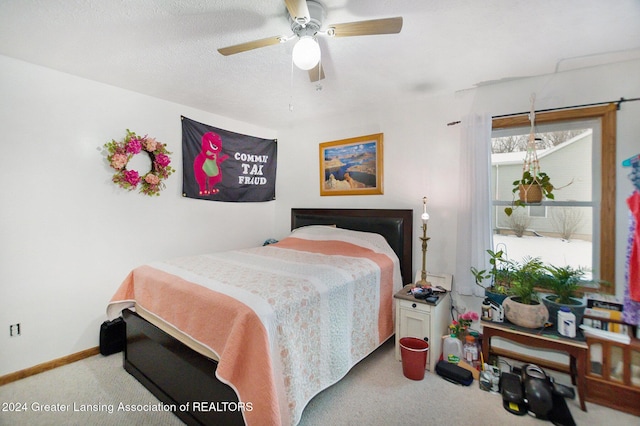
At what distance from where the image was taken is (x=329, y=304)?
1.89m

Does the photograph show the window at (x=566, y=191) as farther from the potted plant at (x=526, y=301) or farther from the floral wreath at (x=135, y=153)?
the floral wreath at (x=135, y=153)

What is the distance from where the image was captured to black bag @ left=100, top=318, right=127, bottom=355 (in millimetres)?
2508

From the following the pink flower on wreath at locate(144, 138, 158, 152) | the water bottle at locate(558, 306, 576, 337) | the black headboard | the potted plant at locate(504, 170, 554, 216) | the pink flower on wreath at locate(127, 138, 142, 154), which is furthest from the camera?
the black headboard

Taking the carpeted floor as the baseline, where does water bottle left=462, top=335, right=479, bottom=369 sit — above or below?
above

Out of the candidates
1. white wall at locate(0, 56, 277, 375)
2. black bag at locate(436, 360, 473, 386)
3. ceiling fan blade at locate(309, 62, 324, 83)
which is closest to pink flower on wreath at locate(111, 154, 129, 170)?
white wall at locate(0, 56, 277, 375)

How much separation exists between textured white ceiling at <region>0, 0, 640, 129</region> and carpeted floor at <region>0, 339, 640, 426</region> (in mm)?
2447

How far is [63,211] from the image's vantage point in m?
2.42

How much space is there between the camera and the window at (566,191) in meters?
2.13

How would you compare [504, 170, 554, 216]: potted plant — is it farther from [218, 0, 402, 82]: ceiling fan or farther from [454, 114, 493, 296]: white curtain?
[218, 0, 402, 82]: ceiling fan

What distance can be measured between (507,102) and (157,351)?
350 centimetres

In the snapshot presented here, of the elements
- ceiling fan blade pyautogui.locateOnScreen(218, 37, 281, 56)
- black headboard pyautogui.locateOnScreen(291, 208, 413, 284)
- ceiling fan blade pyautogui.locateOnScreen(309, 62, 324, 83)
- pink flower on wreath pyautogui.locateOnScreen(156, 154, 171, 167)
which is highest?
ceiling fan blade pyautogui.locateOnScreen(309, 62, 324, 83)

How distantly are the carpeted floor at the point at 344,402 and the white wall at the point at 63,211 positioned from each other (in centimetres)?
45

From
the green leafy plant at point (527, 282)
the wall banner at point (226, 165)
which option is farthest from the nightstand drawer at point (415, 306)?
the wall banner at point (226, 165)

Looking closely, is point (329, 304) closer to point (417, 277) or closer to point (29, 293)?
point (417, 277)
